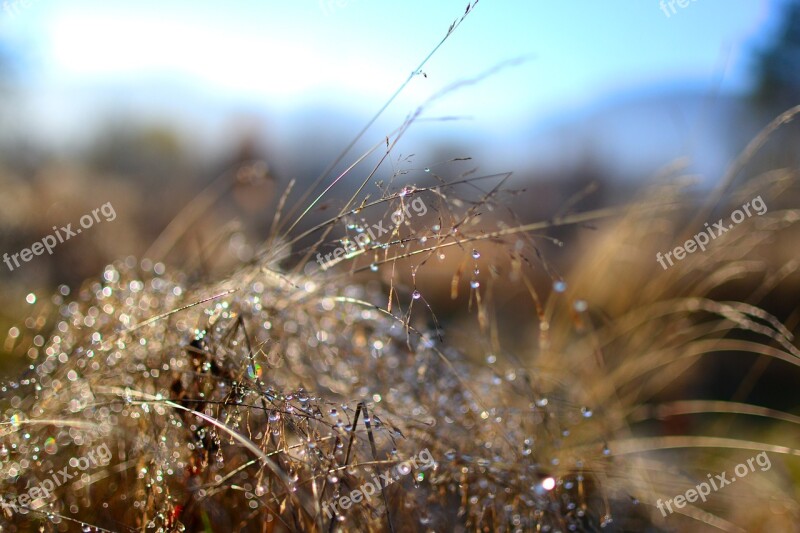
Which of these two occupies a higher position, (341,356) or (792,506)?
(341,356)

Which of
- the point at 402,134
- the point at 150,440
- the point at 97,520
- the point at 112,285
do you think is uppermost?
the point at 402,134

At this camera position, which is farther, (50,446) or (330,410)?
(50,446)

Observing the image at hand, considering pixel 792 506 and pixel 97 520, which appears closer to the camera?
pixel 97 520

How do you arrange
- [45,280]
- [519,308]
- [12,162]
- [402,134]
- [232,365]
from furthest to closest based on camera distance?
1. [12,162]
2. [519,308]
3. [45,280]
4. [232,365]
5. [402,134]

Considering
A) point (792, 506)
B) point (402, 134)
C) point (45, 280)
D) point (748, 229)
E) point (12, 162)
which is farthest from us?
point (12, 162)

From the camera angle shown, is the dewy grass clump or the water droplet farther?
the water droplet

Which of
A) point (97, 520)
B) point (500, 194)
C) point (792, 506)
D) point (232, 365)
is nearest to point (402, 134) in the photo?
point (500, 194)

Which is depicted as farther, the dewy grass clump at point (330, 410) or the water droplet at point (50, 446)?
the water droplet at point (50, 446)

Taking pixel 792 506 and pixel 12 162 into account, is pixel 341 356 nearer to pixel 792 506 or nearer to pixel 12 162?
pixel 792 506
